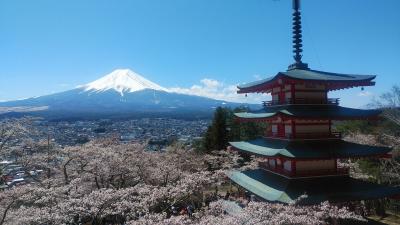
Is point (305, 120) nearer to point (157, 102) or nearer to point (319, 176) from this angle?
point (319, 176)

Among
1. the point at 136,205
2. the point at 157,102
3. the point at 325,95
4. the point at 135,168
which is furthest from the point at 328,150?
the point at 157,102

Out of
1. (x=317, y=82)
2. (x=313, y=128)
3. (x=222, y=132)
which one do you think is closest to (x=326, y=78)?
(x=317, y=82)

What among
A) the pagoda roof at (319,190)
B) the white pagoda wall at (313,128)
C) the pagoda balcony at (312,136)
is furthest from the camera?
the white pagoda wall at (313,128)

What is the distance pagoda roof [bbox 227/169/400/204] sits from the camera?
14.2m

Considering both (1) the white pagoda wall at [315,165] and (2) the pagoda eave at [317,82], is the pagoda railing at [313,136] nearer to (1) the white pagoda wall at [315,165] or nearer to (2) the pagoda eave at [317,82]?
(1) the white pagoda wall at [315,165]

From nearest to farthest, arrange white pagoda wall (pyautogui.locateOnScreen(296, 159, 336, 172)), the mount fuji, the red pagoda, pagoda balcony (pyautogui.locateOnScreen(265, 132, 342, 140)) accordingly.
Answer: the red pagoda
white pagoda wall (pyautogui.locateOnScreen(296, 159, 336, 172))
pagoda balcony (pyautogui.locateOnScreen(265, 132, 342, 140))
the mount fuji

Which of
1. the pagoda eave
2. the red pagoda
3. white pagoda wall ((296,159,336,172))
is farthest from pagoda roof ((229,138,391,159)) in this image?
the pagoda eave

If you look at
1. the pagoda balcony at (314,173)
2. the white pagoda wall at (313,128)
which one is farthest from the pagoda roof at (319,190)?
the white pagoda wall at (313,128)

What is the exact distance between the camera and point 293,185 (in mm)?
15000

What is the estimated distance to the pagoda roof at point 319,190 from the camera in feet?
46.5

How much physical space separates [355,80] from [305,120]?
2786 millimetres

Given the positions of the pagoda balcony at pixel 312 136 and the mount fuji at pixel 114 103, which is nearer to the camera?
the pagoda balcony at pixel 312 136

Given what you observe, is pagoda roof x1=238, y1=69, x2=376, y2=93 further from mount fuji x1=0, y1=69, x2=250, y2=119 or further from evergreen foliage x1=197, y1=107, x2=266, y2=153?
mount fuji x1=0, y1=69, x2=250, y2=119

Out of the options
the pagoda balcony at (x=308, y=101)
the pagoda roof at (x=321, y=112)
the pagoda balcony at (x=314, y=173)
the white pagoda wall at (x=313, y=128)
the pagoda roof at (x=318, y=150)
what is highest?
the pagoda balcony at (x=308, y=101)
